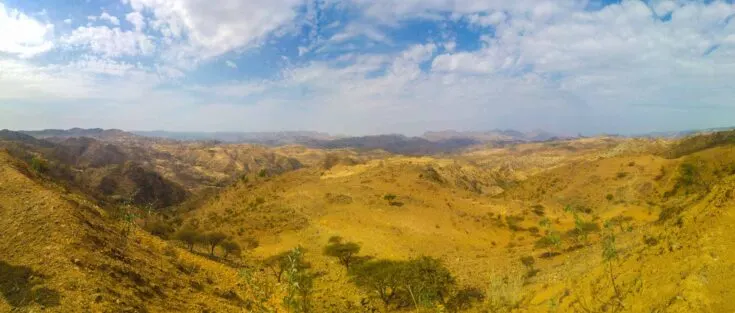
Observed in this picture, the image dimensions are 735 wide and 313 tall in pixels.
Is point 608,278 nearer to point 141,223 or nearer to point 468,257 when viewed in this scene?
point 468,257

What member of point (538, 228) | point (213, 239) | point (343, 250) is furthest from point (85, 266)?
point (538, 228)

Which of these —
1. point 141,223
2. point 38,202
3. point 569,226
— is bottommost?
point 569,226

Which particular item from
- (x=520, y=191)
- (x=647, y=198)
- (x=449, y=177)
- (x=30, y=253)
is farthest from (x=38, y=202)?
(x=449, y=177)

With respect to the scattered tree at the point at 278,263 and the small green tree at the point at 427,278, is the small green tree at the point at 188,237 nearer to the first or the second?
the scattered tree at the point at 278,263

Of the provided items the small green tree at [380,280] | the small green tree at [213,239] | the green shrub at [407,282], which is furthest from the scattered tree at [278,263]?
the green shrub at [407,282]

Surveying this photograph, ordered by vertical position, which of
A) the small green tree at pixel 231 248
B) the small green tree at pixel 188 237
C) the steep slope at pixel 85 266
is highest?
the steep slope at pixel 85 266

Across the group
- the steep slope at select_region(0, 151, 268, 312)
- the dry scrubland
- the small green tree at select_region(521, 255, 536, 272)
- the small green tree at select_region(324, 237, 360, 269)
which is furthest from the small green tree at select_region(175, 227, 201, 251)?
the small green tree at select_region(521, 255, 536, 272)
